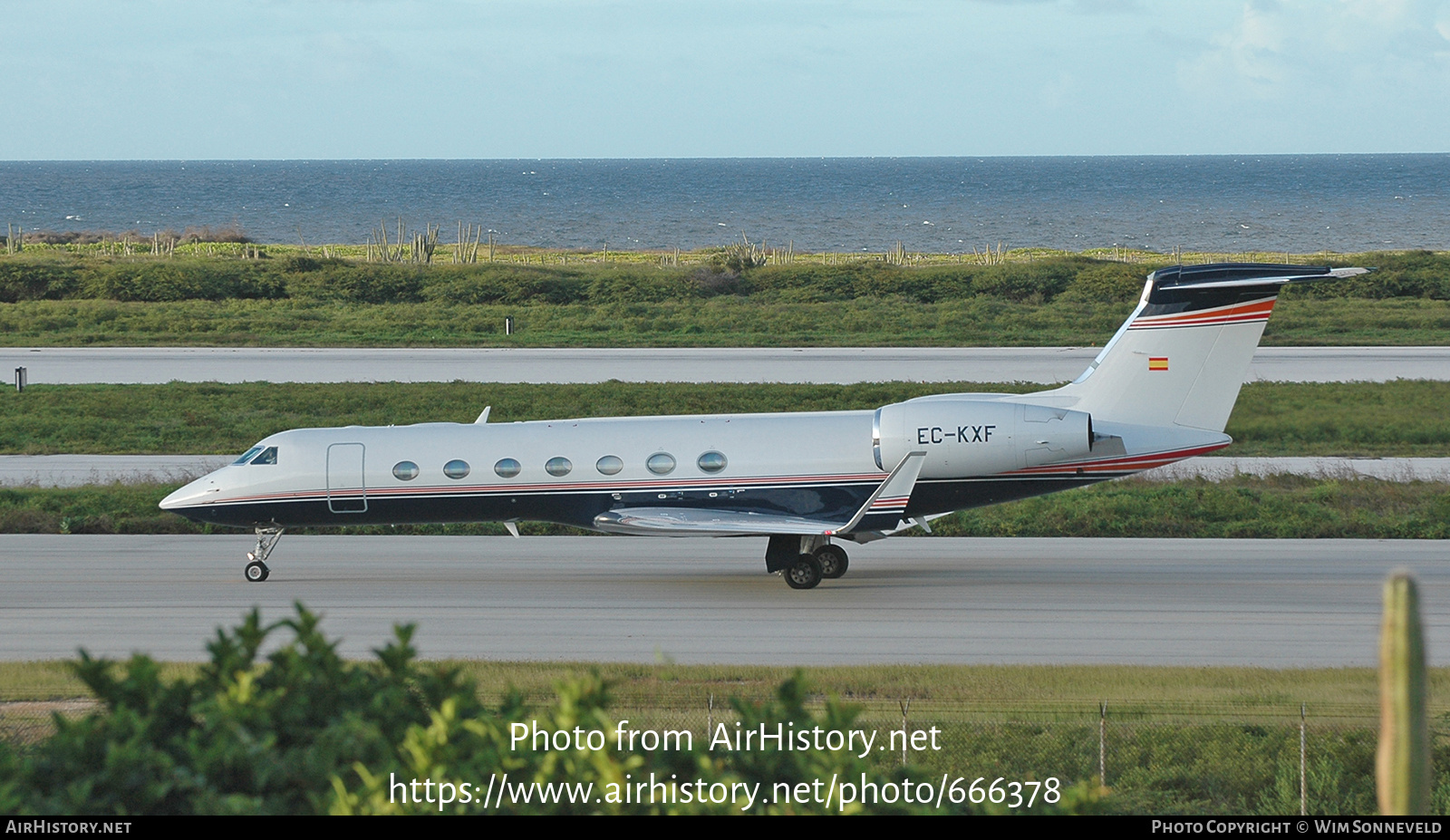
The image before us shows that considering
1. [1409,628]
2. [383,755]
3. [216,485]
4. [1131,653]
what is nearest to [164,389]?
[216,485]

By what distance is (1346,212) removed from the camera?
195875 millimetres

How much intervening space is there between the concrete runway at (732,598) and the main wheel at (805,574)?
20 cm

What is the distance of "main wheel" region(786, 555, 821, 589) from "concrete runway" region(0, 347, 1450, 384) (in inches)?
960

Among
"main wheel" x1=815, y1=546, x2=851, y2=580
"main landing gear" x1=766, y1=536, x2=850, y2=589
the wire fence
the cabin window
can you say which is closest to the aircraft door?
the cabin window

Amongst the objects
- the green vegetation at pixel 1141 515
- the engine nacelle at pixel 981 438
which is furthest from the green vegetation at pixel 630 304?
the engine nacelle at pixel 981 438

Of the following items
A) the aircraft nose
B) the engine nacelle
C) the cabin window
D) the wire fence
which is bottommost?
the wire fence

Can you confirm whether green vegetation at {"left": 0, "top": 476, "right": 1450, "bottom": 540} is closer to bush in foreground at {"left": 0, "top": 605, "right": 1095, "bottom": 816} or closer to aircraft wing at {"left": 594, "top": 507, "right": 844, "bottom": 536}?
aircraft wing at {"left": 594, "top": 507, "right": 844, "bottom": 536}

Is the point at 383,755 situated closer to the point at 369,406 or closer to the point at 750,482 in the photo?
the point at 750,482

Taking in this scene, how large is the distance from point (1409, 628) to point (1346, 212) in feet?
696

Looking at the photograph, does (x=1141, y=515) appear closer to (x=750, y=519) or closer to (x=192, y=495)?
(x=750, y=519)

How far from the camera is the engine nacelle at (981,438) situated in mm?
21656

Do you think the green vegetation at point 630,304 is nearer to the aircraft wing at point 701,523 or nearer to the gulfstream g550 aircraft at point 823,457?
the gulfstream g550 aircraft at point 823,457

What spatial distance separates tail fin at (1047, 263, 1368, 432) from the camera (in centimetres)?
2209

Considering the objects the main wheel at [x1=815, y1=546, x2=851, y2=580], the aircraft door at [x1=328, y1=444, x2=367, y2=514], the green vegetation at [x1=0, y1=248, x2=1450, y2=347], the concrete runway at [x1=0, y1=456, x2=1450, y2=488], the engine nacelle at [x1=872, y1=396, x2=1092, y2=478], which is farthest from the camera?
the green vegetation at [x1=0, y1=248, x2=1450, y2=347]
